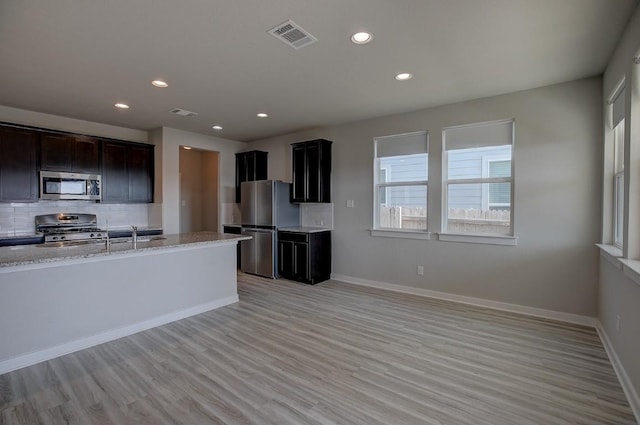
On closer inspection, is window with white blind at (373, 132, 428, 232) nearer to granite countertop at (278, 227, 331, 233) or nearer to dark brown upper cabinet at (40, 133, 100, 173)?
granite countertop at (278, 227, 331, 233)

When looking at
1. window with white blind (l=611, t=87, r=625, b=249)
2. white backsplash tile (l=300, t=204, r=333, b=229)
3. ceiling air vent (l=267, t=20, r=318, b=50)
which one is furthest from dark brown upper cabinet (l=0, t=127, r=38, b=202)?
window with white blind (l=611, t=87, r=625, b=249)

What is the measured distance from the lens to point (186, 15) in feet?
7.43

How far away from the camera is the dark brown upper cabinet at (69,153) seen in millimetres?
4527

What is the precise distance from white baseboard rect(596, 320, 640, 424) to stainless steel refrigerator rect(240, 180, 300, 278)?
4345 millimetres

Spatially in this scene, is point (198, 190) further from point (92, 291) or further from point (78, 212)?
point (92, 291)

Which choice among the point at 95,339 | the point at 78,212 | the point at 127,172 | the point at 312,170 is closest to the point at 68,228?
the point at 78,212

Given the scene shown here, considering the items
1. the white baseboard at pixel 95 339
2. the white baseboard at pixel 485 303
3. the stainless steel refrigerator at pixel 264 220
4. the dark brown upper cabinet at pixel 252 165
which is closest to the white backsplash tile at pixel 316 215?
the stainless steel refrigerator at pixel 264 220

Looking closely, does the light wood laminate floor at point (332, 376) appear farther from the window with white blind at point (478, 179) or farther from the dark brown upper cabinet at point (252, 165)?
the dark brown upper cabinet at point (252, 165)

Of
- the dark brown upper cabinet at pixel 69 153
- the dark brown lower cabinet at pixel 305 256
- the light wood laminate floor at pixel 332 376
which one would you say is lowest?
the light wood laminate floor at pixel 332 376

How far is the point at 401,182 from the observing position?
15.7ft

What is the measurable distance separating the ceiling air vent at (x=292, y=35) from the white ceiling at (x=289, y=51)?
5 centimetres

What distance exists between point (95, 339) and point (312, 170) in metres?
3.74

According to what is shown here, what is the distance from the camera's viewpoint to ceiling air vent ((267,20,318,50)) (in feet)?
7.91

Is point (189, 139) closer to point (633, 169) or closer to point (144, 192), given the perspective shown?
point (144, 192)
